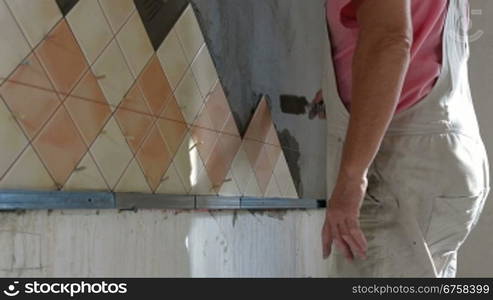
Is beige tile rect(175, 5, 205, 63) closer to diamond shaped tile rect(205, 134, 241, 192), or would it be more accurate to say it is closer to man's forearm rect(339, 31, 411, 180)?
diamond shaped tile rect(205, 134, 241, 192)

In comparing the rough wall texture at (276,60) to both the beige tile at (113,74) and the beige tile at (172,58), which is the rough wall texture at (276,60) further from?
the beige tile at (113,74)

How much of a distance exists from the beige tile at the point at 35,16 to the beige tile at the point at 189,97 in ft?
1.22

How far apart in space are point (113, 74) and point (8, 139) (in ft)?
0.90

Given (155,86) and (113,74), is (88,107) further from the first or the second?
(155,86)

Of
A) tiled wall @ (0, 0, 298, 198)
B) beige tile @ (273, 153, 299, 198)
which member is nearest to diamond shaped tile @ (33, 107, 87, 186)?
tiled wall @ (0, 0, 298, 198)

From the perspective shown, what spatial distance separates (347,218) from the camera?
99 cm

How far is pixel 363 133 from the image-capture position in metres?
0.95

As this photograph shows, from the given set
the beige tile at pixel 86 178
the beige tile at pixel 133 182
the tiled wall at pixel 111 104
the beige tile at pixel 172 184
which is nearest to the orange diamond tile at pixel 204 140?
the tiled wall at pixel 111 104

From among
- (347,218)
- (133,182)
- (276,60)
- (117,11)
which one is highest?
(276,60)

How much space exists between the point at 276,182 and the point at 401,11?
0.85 m

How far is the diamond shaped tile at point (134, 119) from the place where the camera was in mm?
1094

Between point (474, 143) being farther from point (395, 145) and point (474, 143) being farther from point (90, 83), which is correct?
point (90, 83)

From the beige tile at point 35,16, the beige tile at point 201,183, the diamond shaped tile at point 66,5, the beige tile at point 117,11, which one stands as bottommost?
the beige tile at point 201,183

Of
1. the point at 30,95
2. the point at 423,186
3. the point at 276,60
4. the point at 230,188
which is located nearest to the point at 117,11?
the point at 30,95
